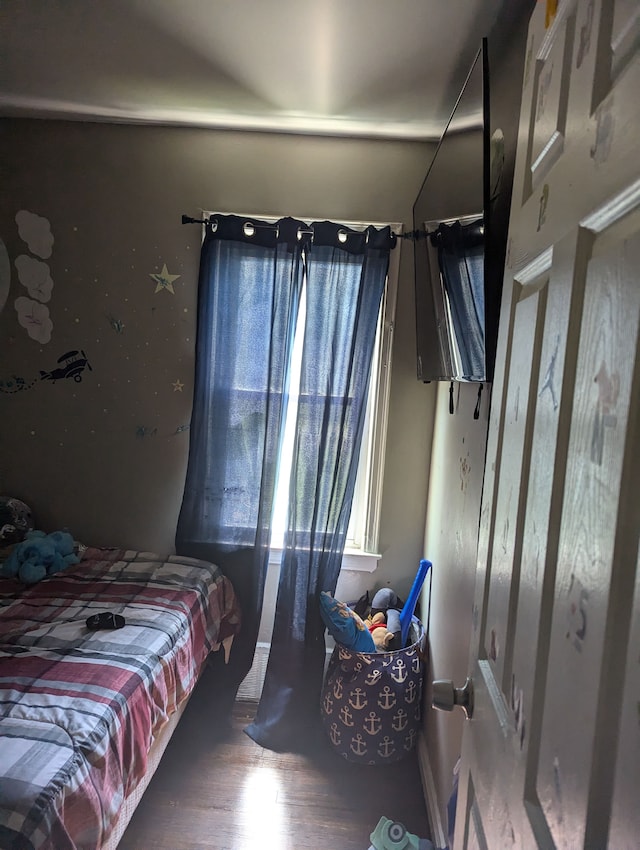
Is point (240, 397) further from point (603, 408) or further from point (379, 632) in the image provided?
point (603, 408)

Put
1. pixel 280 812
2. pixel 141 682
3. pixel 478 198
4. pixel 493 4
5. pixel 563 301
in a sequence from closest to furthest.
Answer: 1. pixel 563 301
2. pixel 478 198
3. pixel 493 4
4. pixel 141 682
5. pixel 280 812

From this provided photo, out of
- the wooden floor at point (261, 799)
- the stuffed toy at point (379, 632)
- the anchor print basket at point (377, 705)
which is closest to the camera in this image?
the wooden floor at point (261, 799)

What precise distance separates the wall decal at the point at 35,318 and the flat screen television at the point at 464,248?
1729 mm

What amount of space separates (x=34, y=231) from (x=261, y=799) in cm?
250

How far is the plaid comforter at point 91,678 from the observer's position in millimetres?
1188

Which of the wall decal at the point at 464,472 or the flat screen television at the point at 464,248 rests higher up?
the flat screen television at the point at 464,248

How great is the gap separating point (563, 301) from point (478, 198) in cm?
66

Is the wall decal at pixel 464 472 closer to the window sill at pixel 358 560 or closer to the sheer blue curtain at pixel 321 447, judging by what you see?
the sheer blue curtain at pixel 321 447

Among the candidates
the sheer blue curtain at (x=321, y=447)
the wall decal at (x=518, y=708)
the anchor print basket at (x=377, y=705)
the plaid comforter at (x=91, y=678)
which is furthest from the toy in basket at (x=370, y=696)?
the wall decal at (x=518, y=708)

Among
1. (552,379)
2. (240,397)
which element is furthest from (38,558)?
(552,379)

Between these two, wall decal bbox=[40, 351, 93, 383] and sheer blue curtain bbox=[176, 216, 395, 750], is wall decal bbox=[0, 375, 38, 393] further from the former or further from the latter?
sheer blue curtain bbox=[176, 216, 395, 750]

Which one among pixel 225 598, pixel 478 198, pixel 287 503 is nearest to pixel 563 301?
pixel 478 198

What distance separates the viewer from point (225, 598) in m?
2.45

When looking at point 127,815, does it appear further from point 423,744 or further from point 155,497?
point 155,497
